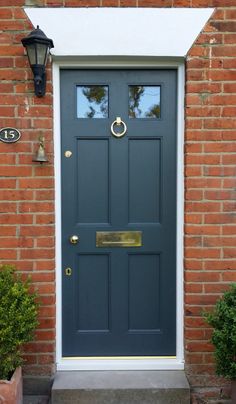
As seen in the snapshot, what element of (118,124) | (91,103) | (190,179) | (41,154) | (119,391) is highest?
(91,103)

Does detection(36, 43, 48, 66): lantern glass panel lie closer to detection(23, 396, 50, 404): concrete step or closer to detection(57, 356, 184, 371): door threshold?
detection(57, 356, 184, 371): door threshold

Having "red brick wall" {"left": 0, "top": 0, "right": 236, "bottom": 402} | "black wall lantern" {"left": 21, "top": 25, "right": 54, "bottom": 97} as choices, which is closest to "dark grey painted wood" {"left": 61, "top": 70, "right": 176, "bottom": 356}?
"red brick wall" {"left": 0, "top": 0, "right": 236, "bottom": 402}

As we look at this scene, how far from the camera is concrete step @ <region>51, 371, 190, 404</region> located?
2781 millimetres

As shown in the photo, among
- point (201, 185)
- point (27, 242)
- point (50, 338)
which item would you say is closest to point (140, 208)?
point (201, 185)

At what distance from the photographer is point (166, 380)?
2.88 m

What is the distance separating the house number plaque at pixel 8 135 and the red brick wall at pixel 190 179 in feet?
0.13

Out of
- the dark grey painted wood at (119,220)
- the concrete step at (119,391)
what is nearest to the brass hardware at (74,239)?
the dark grey painted wood at (119,220)

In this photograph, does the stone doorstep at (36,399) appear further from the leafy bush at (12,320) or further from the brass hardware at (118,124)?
the brass hardware at (118,124)

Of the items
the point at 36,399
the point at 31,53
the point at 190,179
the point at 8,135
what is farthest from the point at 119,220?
the point at 36,399

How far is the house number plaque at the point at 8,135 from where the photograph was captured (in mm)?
2832

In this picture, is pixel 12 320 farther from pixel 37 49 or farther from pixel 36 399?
pixel 37 49

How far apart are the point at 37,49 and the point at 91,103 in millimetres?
600

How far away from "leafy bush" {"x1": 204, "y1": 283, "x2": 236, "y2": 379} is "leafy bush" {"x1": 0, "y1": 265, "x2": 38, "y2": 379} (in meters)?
1.25

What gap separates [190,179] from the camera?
113 inches
